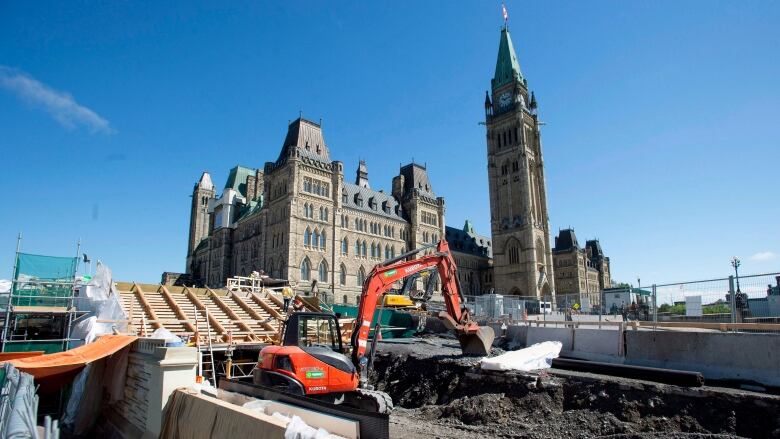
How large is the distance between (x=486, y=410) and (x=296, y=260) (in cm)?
3521

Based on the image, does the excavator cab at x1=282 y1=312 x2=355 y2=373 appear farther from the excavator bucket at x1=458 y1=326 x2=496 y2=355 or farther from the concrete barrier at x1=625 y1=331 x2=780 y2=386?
the concrete barrier at x1=625 y1=331 x2=780 y2=386

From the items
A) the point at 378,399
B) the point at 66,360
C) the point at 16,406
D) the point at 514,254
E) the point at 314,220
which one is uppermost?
the point at 314,220

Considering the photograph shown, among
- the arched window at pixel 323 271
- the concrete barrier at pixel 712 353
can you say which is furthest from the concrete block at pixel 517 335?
the arched window at pixel 323 271

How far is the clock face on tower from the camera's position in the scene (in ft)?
229

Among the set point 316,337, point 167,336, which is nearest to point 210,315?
point 167,336

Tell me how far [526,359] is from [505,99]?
64.1 m

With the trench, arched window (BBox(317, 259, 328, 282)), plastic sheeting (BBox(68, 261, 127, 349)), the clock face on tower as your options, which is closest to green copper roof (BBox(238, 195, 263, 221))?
arched window (BBox(317, 259, 328, 282))

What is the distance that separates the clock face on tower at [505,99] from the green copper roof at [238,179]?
41396 millimetres

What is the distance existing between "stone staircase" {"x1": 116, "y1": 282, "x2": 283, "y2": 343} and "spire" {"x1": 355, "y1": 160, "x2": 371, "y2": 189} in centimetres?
4241

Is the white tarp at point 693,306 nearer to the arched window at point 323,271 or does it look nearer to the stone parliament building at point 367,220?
the stone parliament building at point 367,220

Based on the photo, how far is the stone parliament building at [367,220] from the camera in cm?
4625

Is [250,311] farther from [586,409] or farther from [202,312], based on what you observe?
[586,409]

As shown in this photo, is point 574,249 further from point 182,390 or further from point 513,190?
point 182,390

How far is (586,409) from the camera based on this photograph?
9.70m
